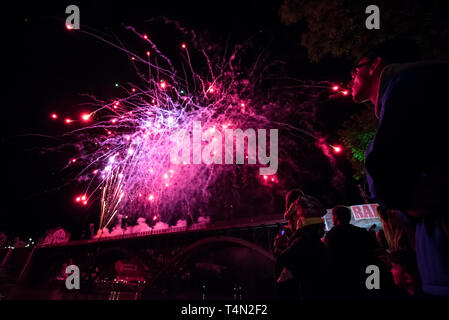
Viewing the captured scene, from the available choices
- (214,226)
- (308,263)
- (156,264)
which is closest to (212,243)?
(214,226)

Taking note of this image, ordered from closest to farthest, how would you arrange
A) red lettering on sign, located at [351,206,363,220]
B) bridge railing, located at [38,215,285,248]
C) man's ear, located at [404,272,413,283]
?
man's ear, located at [404,272,413,283], red lettering on sign, located at [351,206,363,220], bridge railing, located at [38,215,285,248]

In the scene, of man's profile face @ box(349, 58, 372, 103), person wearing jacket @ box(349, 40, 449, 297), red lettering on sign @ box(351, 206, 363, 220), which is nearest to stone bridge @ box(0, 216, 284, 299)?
red lettering on sign @ box(351, 206, 363, 220)

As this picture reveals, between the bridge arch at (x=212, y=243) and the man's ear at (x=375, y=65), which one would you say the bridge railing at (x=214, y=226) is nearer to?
the bridge arch at (x=212, y=243)

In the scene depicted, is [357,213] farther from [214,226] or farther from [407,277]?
[407,277]

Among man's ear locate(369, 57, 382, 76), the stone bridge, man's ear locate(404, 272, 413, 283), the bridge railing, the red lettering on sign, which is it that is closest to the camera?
man's ear locate(404, 272, 413, 283)

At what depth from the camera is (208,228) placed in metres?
22.1

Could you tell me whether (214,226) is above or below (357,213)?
below

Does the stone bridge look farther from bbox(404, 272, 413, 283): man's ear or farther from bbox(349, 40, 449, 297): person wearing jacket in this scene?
bbox(349, 40, 449, 297): person wearing jacket

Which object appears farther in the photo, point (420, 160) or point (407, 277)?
point (407, 277)

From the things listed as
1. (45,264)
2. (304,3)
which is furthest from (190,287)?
(304,3)

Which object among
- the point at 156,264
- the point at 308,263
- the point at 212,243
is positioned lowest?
the point at 156,264

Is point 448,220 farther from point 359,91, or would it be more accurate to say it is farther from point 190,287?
point 190,287

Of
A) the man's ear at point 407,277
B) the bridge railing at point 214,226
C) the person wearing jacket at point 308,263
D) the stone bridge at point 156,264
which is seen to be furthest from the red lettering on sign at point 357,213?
the man's ear at point 407,277
